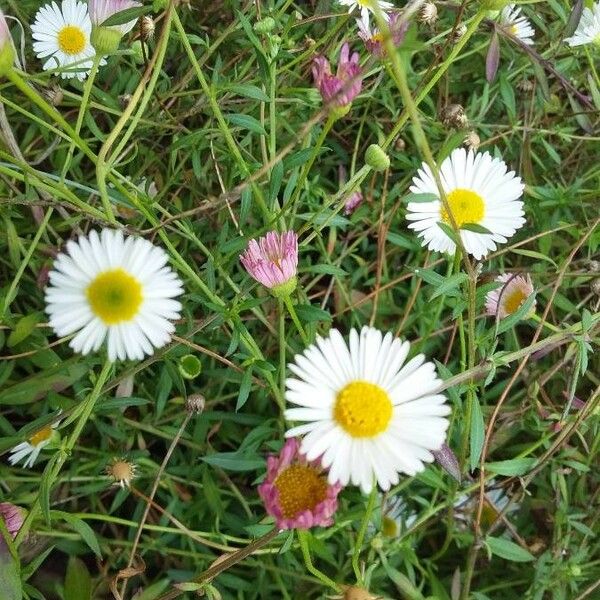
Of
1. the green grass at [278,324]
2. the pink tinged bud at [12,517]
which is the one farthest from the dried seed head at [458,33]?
the pink tinged bud at [12,517]

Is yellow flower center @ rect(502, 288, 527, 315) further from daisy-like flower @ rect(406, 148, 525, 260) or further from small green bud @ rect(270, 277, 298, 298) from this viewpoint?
small green bud @ rect(270, 277, 298, 298)

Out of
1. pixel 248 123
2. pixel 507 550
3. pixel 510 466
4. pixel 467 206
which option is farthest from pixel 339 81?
pixel 507 550

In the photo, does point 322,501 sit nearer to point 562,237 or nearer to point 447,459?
point 447,459

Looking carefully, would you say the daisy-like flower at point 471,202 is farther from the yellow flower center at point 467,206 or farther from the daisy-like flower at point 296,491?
the daisy-like flower at point 296,491

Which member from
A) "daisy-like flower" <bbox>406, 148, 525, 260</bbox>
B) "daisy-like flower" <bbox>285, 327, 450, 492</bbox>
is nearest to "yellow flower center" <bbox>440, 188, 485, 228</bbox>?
"daisy-like flower" <bbox>406, 148, 525, 260</bbox>

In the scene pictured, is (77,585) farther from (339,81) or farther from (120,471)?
(339,81)

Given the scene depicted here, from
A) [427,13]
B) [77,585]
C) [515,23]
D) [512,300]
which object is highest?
[515,23]
